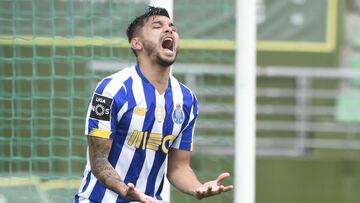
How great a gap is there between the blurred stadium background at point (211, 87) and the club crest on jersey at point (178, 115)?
1.55m

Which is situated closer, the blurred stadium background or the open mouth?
the open mouth

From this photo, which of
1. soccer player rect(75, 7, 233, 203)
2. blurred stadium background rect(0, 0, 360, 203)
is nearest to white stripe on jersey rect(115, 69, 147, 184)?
soccer player rect(75, 7, 233, 203)

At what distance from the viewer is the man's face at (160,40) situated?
4336 millimetres

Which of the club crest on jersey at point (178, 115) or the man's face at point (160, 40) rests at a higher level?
the man's face at point (160, 40)

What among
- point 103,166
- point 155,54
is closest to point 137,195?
point 103,166

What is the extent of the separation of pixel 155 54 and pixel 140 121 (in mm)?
305

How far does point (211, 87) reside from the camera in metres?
9.77

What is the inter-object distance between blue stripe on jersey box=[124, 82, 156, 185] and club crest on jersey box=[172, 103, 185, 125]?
116 mm

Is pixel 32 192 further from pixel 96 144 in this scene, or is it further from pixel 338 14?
pixel 338 14

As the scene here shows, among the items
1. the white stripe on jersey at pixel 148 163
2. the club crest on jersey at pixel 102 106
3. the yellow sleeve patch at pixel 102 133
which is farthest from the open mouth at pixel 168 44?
the yellow sleeve patch at pixel 102 133

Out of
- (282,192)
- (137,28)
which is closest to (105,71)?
(137,28)

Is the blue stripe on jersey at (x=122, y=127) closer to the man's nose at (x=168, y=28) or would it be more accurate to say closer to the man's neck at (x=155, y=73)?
the man's neck at (x=155, y=73)

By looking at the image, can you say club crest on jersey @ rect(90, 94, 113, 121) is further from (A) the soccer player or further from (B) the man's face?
(B) the man's face

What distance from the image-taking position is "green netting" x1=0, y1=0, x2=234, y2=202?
20.1 ft
